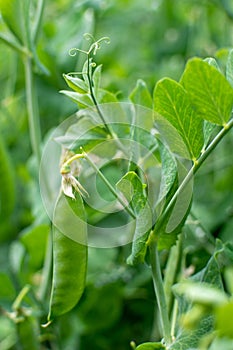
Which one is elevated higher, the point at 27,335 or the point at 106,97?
the point at 106,97

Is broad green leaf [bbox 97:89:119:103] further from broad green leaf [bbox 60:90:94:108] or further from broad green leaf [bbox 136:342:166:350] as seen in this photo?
broad green leaf [bbox 136:342:166:350]

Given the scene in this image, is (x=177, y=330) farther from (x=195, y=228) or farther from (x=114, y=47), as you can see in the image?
(x=114, y=47)

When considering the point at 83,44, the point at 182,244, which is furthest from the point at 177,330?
the point at 83,44

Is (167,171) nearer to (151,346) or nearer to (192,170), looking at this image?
(192,170)

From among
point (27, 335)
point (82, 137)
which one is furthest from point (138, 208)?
point (27, 335)

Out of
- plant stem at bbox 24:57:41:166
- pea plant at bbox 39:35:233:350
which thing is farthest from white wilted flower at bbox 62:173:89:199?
plant stem at bbox 24:57:41:166

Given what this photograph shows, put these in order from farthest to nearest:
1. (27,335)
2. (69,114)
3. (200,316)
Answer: (69,114) → (27,335) → (200,316)
